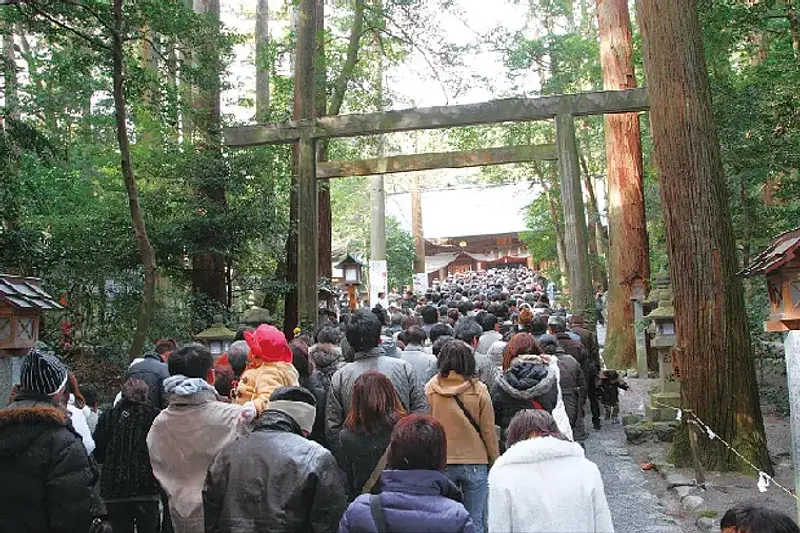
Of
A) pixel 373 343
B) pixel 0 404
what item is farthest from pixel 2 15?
pixel 373 343

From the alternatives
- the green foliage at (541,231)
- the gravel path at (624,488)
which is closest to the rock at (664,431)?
the gravel path at (624,488)

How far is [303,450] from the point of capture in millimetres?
3139

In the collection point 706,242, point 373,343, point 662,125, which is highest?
point 662,125

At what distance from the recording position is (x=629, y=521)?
6.03 metres

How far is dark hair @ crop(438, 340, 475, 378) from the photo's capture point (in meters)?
4.52

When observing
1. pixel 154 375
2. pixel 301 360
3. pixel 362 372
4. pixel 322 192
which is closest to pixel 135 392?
pixel 154 375

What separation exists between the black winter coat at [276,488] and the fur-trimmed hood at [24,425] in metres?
0.93

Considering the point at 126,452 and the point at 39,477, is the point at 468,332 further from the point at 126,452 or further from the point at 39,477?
the point at 39,477

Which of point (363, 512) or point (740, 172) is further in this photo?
point (740, 172)

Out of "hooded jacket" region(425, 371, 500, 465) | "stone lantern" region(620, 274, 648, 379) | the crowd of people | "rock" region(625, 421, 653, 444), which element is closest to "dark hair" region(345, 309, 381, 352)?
the crowd of people

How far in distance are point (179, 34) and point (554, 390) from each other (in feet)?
22.8

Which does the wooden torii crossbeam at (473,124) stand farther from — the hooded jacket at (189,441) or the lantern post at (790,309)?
the hooded jacket at (189,441)

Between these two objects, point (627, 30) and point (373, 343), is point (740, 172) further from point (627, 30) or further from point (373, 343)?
point (373, 343)

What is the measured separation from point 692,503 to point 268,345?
3844mm
